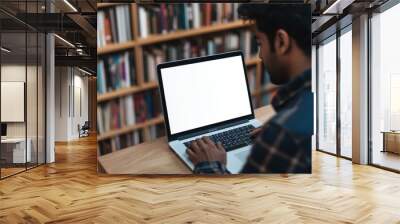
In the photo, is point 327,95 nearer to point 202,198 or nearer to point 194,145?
point 194,145

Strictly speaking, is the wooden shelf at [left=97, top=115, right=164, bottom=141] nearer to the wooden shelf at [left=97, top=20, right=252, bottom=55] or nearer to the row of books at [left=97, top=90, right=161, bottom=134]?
the row of books at [left=97, top=90, right=161, bottom=134]

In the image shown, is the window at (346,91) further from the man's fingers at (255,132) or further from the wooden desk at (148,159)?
the wooden desk at (148,159)

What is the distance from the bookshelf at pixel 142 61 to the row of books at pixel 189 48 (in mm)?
47

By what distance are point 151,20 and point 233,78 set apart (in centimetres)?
146

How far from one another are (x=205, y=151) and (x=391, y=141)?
349 centimetres

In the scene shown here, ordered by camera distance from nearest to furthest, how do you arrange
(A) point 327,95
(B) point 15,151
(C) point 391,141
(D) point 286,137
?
(D) point 286,137
(B) point 15,151
(C) point 391,141
(A) point 327,95

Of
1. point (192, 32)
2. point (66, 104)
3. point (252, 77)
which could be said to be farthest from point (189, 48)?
point (66, 104)

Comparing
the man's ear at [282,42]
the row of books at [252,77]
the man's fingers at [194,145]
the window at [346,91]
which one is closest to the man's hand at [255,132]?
the row of books at [252,77]

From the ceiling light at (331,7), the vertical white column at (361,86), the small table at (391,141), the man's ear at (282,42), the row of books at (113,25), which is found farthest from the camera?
the vertical white column at (361,86)

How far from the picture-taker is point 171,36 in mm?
5977

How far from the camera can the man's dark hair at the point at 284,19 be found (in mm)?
5891

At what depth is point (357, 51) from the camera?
26.1 feet

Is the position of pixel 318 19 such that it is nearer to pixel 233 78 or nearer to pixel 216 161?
pixel 233 78

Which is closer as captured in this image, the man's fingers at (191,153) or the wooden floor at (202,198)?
the wooden floor at (202,198)
